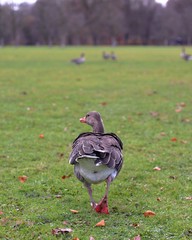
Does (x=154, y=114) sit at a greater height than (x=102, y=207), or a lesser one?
lesser

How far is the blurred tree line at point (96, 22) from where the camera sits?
95.5 metres

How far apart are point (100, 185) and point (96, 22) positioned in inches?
3893

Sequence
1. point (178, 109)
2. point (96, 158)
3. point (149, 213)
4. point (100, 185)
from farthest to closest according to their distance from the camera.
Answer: point (178, 109), point (100, 185), point (149, 213), point (96, 158)

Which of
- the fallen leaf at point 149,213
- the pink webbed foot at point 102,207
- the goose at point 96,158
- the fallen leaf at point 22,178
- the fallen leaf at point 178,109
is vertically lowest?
the fallen leaf at point 178,109

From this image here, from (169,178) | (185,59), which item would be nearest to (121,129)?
(169,178)

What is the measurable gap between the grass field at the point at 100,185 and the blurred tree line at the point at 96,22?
81.8m

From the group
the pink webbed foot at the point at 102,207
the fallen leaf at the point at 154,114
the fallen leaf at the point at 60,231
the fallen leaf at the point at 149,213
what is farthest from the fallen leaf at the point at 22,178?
the fallen leaf at the point at 154,114

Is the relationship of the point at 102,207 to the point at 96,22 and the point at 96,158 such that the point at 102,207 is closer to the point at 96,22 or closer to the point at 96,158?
the point at 96,158

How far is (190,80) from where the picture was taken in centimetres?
2166

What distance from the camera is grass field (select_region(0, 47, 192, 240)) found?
5.41 m

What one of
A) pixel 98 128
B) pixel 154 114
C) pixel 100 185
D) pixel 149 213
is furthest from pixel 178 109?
pixel 149 213

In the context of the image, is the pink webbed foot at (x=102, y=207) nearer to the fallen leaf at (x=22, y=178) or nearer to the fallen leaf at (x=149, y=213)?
the fallen leaf at (x=149, y=213)

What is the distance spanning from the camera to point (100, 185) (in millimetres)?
6840

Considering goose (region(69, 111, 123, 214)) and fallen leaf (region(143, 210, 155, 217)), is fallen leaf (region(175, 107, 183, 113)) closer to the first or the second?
goose (region(69, 111, 123, 214))
